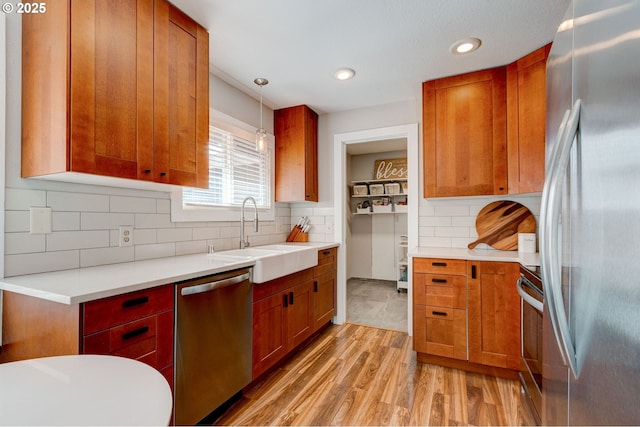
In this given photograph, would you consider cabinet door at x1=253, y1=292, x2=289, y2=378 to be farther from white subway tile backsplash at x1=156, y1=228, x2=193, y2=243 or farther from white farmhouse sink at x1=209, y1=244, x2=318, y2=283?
white subway tile backsplash at x1=156, y1=228, x2=193, y2=243

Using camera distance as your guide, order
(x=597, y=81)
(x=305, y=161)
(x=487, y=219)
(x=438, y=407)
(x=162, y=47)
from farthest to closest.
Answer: (x=305, y=161) → (x=487, y=219) → (x=438, y=407) → (x=162, y=47) → (x=597, y=81)

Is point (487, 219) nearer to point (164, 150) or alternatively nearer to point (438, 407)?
point (438, 407)

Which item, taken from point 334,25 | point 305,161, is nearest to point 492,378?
point 305,161

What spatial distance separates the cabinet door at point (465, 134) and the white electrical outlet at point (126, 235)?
2.34 m

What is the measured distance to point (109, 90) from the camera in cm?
141

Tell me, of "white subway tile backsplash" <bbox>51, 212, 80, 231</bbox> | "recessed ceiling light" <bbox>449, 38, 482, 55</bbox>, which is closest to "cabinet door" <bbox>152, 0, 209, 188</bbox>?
"white subway tile backsplash" <bbox>51, 212, 80, 231</bbox>

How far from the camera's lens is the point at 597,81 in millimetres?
666

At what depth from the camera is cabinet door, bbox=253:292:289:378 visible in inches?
78.1

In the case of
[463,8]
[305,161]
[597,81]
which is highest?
[463,8]

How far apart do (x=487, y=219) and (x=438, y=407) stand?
165 centimetres

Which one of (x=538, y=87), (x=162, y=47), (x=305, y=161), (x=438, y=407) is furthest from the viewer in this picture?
(x=305, y=161)

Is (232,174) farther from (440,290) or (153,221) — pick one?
(440,290)

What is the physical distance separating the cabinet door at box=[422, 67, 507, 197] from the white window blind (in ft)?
5.46

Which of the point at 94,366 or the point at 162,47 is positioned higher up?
the point at 162,47
